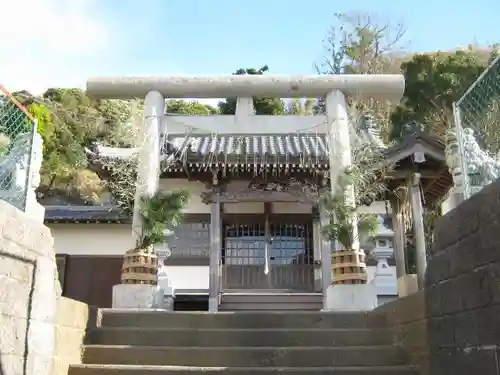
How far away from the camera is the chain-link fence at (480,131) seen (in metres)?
4.02

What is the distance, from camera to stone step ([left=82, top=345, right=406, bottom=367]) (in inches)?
218

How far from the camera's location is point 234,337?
596 cm

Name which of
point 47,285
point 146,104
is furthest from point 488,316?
point 146,104

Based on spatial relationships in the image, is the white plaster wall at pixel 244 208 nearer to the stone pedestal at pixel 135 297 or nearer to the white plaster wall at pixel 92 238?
the white plaster wall at pixel 92 238

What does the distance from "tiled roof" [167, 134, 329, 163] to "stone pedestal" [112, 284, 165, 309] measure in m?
3.40

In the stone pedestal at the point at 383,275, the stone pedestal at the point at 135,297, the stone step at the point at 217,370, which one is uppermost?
the stone pedestal at the point at 383,275

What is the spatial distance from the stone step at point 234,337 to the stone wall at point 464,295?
108cm

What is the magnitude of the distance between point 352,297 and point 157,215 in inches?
133

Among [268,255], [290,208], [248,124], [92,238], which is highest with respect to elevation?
[248,124]

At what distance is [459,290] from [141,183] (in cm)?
654

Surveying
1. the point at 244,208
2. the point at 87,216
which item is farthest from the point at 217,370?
the point at 87,216

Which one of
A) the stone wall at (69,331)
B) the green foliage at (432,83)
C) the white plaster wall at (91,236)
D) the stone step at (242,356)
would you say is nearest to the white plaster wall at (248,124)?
the white plaster wall at (91,236)

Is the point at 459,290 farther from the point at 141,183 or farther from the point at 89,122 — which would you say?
the point at 89,122

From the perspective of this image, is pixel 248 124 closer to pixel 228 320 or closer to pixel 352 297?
pixel 352 297
